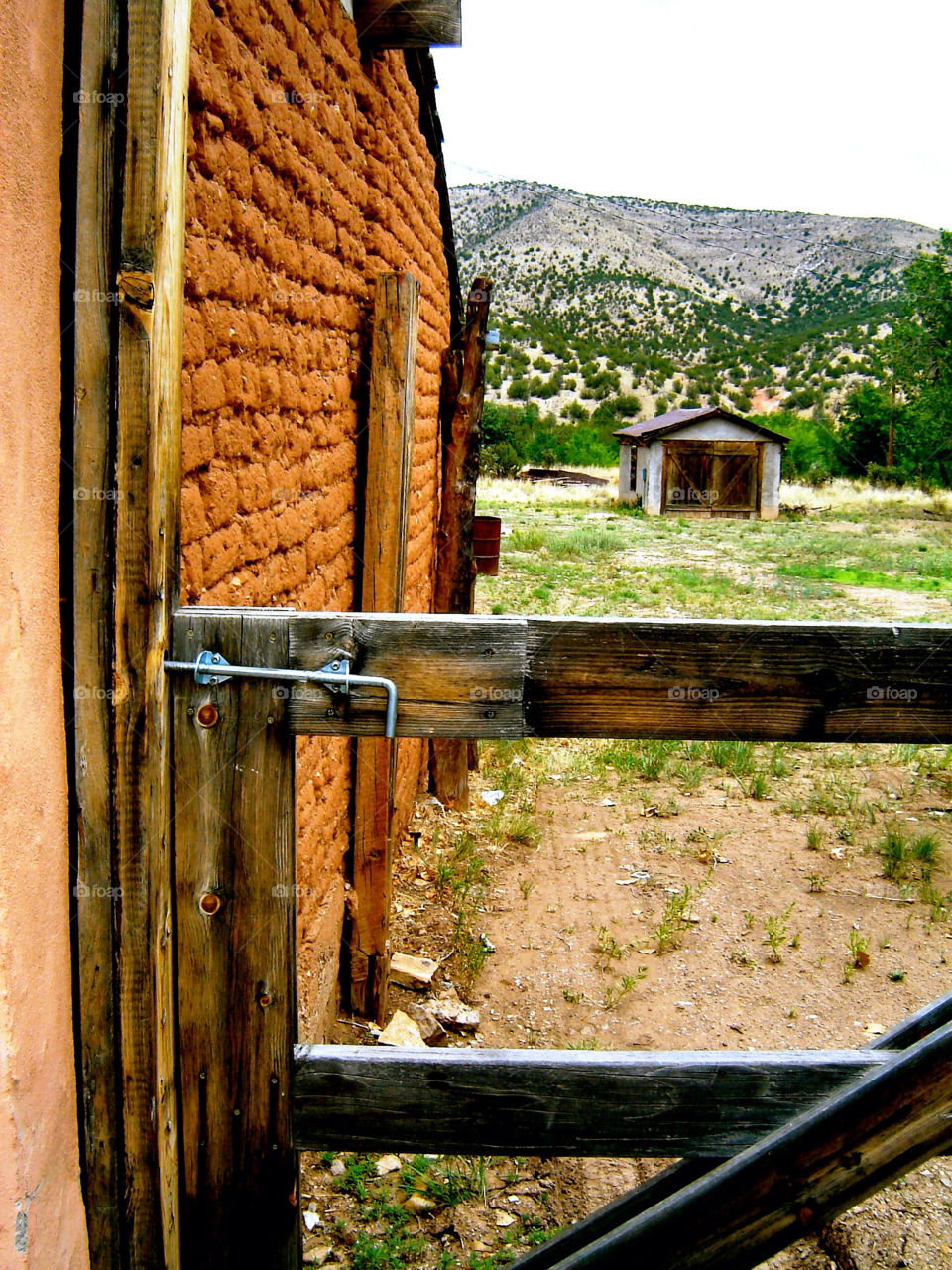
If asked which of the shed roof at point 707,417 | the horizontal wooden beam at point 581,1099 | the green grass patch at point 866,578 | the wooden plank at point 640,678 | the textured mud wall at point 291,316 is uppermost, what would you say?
the shed roof at point 707,417

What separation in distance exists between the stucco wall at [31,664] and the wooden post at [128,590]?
0.04 m

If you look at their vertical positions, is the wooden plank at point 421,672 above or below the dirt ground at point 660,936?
above

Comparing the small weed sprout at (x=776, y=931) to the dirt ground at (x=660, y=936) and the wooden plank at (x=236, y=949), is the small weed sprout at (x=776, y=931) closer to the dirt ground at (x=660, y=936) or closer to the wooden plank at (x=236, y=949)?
the dirt ground at (x=660, y=936)

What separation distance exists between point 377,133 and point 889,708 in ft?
11.8

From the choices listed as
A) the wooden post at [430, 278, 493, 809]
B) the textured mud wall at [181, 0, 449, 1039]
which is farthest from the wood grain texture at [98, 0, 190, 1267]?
the wooden post at [430, 278, 493, 809]

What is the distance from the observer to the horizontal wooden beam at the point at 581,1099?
1632mm

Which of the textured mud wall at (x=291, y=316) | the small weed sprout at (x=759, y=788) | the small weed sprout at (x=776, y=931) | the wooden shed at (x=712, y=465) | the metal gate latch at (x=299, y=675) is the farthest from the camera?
the wooden shed at (x=712, y=465)

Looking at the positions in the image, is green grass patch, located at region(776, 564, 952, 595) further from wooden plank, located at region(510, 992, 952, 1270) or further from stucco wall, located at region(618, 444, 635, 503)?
stucco wall, located at region(618, 444, 635, 503)

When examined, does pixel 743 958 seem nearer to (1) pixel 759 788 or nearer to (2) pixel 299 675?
(1) pixel 759 788

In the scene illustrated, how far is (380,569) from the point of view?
13.4 ft

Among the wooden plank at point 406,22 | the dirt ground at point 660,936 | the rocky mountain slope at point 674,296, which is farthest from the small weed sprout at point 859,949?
the rocky mountain slope at point 674,296

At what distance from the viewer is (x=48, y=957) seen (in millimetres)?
1407

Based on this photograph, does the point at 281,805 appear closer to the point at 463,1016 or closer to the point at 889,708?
the point at 889,708

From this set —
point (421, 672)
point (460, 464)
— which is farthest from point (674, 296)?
point (421, 672)
